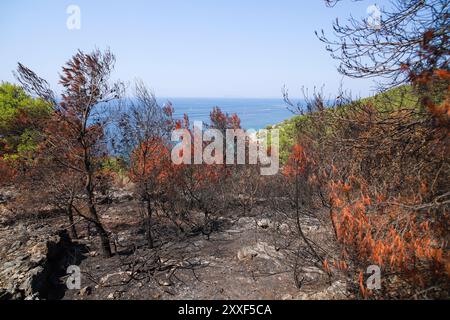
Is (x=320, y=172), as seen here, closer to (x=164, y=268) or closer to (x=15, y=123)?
(x=164, y=268)

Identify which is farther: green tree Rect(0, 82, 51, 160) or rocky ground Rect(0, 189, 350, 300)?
green tree Rect(0, 82, 51, 160)

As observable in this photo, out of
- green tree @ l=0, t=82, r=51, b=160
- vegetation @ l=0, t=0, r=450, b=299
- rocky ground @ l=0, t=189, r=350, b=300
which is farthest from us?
green tree @ l=0, t=82, r=51, b=160

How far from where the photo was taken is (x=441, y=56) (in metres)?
3.88

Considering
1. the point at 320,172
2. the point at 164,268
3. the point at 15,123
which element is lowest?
the point at 164,268

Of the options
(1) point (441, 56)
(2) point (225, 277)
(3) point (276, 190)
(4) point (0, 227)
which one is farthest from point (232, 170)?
(1) point (441, 56)

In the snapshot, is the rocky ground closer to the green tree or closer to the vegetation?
the vegetation

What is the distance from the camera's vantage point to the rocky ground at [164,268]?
25.1ft

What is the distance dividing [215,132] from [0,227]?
1681cm

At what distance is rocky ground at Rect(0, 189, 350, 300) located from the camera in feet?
25.1

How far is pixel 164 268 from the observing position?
Answer: 30.0 ft

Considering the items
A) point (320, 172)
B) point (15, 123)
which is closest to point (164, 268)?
point (320, 172)

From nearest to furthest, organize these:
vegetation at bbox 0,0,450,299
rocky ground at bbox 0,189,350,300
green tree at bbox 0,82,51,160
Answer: vegetation at bbox 0,0,450,299, rocky ground at bbox 0,189,350,300, green tree at bbox 0,82,51,160

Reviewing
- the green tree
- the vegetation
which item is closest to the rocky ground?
the vegetation

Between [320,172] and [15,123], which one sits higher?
[15,123]
